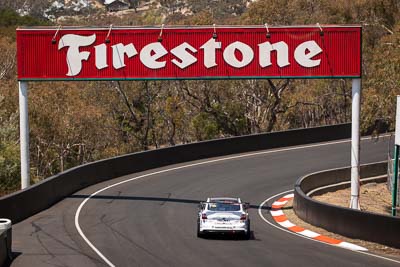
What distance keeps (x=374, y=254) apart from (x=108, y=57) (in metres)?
14.6

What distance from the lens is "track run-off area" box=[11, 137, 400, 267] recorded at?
786 inches

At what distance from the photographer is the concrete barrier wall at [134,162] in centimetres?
2742

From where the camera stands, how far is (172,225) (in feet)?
85.9

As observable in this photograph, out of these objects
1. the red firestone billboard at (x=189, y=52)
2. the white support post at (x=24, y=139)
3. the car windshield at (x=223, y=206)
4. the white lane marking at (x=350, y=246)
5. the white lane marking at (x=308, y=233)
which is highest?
the red firestone billboard at (x=189, y=52)

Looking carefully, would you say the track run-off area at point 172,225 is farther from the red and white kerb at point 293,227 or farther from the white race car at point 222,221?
the red and white kerb at point 293,227

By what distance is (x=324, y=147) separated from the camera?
5025cm

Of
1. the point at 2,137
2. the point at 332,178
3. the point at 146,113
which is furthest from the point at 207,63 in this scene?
the point at 146,113

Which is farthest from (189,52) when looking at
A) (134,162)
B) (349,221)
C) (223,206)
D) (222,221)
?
(134,162)

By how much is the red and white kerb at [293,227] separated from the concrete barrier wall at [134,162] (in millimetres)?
9488

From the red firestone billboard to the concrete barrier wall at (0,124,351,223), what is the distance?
520 cm

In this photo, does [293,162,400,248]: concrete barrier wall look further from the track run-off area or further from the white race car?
the white race car

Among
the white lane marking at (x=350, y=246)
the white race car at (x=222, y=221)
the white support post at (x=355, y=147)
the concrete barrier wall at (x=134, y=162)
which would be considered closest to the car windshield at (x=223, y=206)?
the white race car at (x=222, y=221)

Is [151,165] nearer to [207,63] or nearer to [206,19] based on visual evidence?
[207,63]

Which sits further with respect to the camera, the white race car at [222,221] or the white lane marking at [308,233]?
the white lane marking at [308,233]
